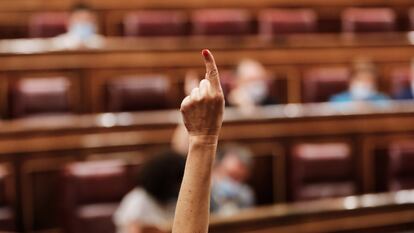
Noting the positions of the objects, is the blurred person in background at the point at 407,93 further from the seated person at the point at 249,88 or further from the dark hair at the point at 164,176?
the dark hair at the point at 164,176

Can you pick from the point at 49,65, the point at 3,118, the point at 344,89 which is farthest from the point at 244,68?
the point at 3,118

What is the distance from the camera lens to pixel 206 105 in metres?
0.41

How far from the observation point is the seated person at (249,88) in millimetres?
1604

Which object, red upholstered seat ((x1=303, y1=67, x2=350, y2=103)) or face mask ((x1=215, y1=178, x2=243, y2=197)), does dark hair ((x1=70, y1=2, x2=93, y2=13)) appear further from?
face mask ((x1=215, y1=178, x2=243, y2=197))

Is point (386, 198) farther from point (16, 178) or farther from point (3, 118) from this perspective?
point (3, 118)

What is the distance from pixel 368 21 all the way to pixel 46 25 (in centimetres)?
94

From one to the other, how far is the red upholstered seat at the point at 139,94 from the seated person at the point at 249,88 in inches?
6.7

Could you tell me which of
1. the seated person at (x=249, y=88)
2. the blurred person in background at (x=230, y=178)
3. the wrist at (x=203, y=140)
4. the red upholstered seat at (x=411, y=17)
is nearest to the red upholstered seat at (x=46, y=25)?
the seated person at (x=249, y=88)

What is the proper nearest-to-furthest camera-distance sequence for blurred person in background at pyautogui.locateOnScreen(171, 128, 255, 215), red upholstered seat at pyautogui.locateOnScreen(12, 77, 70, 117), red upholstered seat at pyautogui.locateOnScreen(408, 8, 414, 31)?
blurred person in background at pyautogui.locateOnScreen(171, 128, 255, 215)
red upholstered seat at pyautogui.locateOnScreen(12, 77, 70, 117)
red upholstered seat at pyautogui.locateOnScreen(408, 8, 414, 31)

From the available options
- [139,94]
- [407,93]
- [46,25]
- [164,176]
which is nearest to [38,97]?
[139,94]

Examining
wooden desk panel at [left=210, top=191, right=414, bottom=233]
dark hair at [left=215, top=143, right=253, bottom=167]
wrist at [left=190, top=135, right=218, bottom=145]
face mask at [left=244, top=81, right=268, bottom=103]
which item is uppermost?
wrist at [left=190, top=135, right=218, bottom=145]

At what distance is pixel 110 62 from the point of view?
65.2 inches

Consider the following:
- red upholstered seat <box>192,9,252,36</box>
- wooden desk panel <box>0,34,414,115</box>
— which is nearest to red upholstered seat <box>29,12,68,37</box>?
wooden desk panel <box>0,34,414,115</box>

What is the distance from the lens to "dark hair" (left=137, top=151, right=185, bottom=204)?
1.00 m
